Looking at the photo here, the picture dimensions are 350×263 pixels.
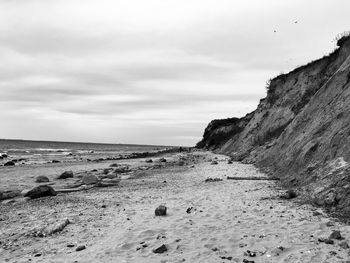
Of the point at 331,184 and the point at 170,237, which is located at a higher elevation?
the point at 331,184

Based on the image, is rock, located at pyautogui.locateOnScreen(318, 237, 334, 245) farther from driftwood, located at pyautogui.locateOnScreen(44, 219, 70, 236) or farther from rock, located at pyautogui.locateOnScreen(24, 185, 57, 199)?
rock, located at pyautogui.locateOnScreen(24, 185, 57, 199)

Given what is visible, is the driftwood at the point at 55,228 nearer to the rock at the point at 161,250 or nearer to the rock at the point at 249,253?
the rock at the point at 161,250

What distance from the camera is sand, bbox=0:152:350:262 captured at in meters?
6.41

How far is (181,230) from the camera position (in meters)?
7.86

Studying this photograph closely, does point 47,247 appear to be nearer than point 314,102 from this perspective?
Yes

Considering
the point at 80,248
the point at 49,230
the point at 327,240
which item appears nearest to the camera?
the point at 327,240

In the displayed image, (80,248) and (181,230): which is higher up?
(181,230)

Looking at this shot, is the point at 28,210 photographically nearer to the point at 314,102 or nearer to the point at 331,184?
the point at 331,184

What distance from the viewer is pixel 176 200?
11414 millimetres

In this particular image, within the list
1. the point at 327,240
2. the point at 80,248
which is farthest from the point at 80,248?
the point at 327,240

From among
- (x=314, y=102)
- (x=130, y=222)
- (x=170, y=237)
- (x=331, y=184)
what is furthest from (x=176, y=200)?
(x=314, y=102)

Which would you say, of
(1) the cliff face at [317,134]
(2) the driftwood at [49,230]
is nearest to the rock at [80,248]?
(2) the driftwood at [49,230]

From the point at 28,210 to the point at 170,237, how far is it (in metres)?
6.01

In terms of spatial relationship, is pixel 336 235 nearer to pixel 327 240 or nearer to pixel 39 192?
pixel 327 240
